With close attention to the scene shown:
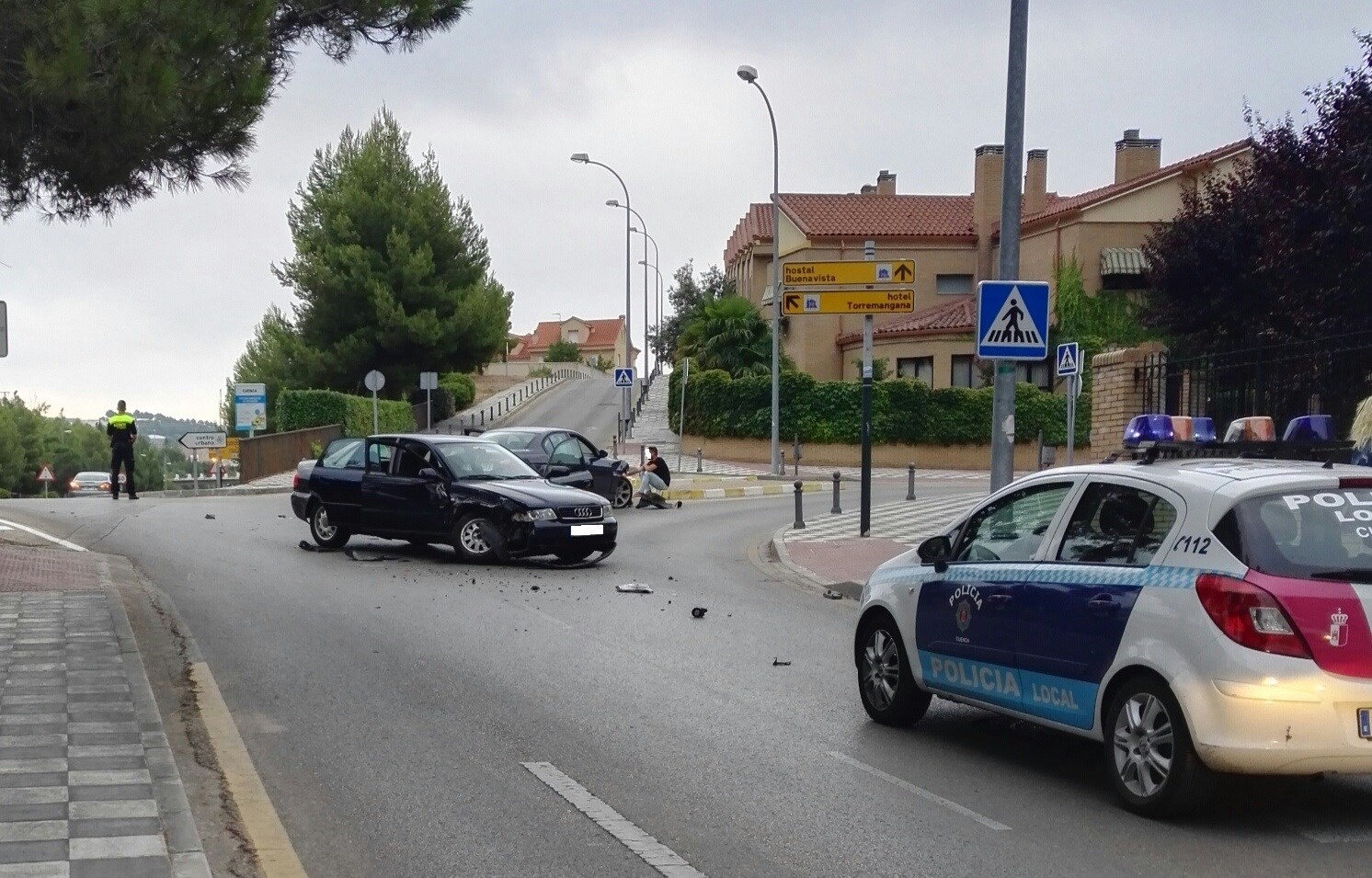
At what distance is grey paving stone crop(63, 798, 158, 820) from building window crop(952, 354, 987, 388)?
47080mm

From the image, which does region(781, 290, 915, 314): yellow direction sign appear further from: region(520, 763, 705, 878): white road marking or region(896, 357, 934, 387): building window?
region(896, 357, 934, 387): building window

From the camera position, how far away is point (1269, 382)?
15836 mm

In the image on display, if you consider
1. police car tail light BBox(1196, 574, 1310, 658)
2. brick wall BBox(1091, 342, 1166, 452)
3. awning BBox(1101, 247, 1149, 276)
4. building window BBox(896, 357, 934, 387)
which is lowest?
police car tail light BBox(1196, 574, 1310, 658)

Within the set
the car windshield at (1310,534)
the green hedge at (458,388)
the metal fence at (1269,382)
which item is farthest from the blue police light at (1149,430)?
the green hedge at (458,388)

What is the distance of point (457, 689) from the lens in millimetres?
9672

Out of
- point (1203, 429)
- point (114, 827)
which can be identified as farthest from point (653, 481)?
point (114, 827)

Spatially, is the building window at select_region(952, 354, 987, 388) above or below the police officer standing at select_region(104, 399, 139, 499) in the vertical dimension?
above

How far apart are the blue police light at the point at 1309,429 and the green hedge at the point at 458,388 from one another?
211 ft

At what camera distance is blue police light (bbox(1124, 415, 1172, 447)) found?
958 centimetres

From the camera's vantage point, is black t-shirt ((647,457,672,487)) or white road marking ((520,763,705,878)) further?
black t-shirt ((647,457,672,487))

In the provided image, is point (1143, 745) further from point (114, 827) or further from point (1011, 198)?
point (1011, 198)

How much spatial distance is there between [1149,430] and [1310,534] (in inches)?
132

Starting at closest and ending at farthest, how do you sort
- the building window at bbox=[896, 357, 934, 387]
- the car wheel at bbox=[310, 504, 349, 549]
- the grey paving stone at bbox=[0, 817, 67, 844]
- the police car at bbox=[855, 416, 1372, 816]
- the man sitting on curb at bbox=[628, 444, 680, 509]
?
1. the grey paving stone at bbox=[0, 817, 67, 844]
2. the police car at bbox=[855, 416, 1372, 816]
3. the car wheel at bbox=[310, 504, 349, 549]
4. the man sitting on curb at bbox=[628, 444, 680, 509]
5. the building window at bbox=[896, 357, 934, 387]

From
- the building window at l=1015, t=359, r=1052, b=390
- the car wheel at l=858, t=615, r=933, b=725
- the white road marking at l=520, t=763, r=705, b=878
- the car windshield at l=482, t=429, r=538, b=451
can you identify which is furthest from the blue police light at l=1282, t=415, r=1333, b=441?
the building window at l=1015, t=359, r=1052, b=390
